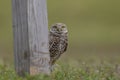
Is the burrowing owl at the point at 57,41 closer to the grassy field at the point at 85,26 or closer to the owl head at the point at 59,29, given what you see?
the owl head at the point at 59,29

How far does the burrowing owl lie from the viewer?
10.8 metres

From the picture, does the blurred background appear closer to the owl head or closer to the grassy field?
the grassy field

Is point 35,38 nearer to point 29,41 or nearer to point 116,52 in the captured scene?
point 29,41

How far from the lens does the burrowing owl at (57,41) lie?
10.8 meters

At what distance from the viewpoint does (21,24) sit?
8953 millimetres

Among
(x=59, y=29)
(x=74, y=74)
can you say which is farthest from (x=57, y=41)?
(x=74, y=74)

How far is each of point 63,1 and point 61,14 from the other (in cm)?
117

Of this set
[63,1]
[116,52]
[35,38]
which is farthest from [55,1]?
[35,38]

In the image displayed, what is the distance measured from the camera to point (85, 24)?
21.5m

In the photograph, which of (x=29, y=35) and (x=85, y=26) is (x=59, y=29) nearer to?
(x=29, y=35)

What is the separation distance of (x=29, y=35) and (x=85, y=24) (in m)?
12.6

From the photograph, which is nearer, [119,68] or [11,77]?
[11,77]

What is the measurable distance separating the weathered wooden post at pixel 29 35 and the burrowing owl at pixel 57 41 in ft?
5.38

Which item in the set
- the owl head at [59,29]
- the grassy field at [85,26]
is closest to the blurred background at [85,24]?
the grassy field at [85,26]
